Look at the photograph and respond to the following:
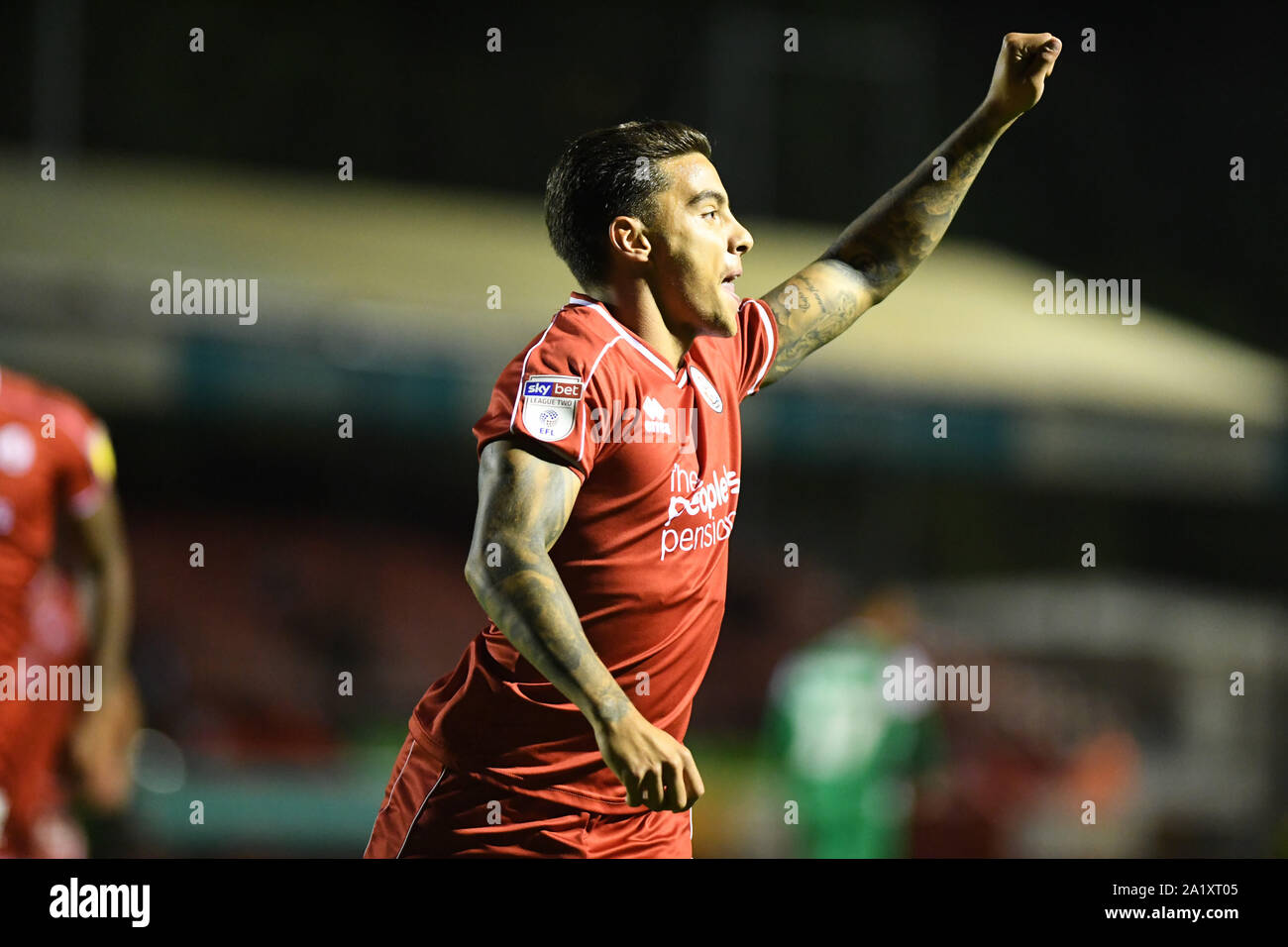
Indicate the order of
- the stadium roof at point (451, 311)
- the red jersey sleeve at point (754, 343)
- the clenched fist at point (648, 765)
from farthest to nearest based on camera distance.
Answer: the stadium roof at point (451, 311) < the red jersey sleeve at point (754, 343) < the clenched fist at point (648, 765)

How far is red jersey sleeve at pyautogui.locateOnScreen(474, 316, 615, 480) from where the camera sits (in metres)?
2.67

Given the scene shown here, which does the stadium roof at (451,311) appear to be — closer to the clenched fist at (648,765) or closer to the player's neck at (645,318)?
the player's neck at (645,318)

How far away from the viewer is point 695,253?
298 centimetres

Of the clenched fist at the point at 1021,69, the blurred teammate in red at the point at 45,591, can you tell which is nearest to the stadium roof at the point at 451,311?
the blurred teammate in red at the point at 45,591

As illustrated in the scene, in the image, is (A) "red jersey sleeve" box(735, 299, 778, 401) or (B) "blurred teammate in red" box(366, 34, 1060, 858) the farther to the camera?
(A) "red jersey sleeve" box(735, 299, 778, 401)

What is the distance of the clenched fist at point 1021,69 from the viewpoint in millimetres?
3320

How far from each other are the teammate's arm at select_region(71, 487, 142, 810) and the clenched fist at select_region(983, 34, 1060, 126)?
3048mm

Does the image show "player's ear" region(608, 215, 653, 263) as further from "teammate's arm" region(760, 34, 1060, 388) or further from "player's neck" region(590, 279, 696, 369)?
"teammate's arm" region(760, 34, 1060, 388)

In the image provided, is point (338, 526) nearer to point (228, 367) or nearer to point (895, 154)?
point (228, 367)

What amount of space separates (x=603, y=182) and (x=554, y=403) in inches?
22.8

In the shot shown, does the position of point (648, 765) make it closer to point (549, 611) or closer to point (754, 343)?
point (549, 611)

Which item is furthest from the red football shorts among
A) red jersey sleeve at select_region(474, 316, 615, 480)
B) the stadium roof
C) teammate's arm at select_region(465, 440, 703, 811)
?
the stadium roof

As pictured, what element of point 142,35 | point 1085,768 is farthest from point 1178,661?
point 142,35

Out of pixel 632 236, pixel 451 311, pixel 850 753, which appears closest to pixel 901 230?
pixel 632 236
